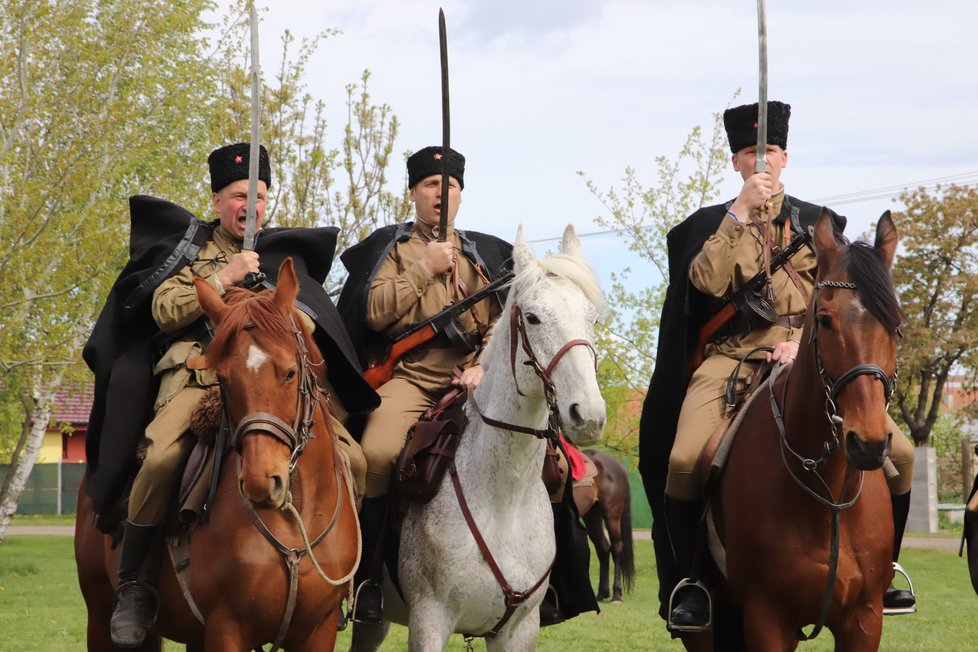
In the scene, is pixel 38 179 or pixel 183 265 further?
pixel 38 179

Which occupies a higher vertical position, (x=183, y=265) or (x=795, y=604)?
(x=183, y=265)

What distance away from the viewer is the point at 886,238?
569cm

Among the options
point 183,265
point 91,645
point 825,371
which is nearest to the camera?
point 825,371

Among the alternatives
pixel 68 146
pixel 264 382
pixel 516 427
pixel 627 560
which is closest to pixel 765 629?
pixel 516 427

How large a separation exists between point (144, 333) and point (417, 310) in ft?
5.63

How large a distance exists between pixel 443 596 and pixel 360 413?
132cm

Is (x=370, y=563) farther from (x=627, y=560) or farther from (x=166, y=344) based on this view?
(x=627, y=560)

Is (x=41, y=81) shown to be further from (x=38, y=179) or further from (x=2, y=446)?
(x=2, y=446)

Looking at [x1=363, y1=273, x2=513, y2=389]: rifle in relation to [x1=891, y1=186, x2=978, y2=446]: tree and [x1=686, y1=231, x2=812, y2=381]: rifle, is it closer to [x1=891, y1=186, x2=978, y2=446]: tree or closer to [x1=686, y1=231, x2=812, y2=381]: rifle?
[x1=686, y1=231, x2=812, y2=381]: rifle

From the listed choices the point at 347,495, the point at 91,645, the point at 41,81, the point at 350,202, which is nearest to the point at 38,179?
the point at 41,81

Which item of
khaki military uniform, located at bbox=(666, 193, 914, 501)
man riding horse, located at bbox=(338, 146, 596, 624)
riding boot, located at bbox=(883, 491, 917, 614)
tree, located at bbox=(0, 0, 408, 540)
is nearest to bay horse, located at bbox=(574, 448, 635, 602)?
tree, located at bbox=(0, 0, 408, 540)

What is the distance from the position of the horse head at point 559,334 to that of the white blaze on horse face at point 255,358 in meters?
1.35

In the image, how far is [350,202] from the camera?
763 inches

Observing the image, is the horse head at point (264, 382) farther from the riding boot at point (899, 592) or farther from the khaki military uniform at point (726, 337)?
the riding boot at point (899, 592)
